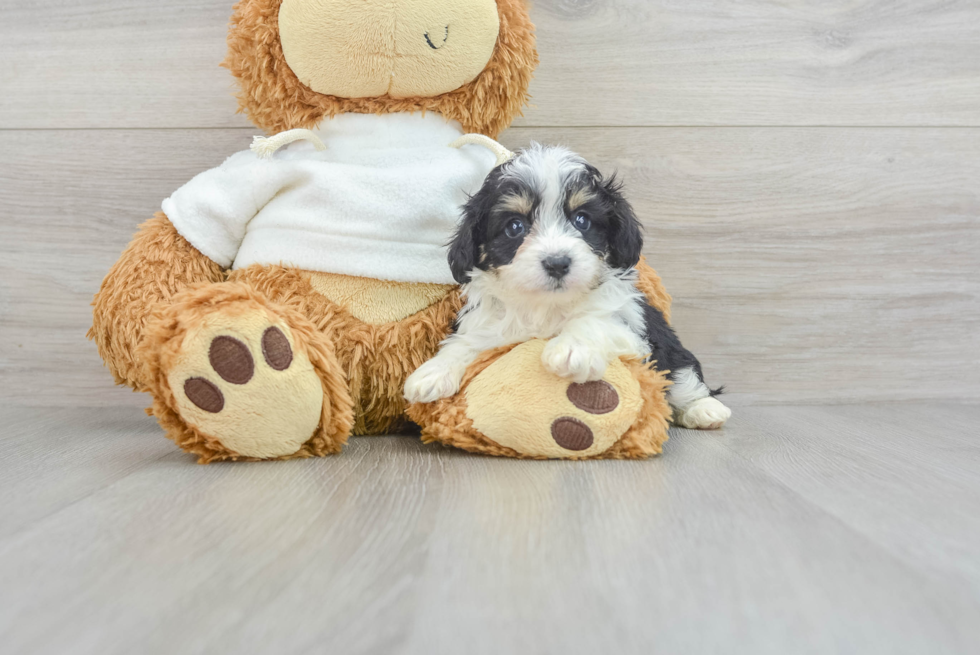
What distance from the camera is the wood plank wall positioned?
73.0 inches

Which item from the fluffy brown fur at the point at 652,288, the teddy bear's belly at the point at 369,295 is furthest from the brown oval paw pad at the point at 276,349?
the fluffy brown fur at the point at 652,288

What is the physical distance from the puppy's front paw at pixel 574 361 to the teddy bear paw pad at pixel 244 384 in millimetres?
400

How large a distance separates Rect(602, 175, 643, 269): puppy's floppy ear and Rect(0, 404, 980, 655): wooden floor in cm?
38


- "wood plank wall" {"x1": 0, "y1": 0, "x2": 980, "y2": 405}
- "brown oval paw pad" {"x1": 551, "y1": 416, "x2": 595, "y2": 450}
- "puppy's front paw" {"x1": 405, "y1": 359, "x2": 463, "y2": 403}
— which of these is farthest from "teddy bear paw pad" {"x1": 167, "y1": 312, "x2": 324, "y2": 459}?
"wood plank wall" {"x1": 0, "y1": 0, "x2": 980, "y2": 405}

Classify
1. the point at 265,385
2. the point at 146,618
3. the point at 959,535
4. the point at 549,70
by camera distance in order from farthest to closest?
the point at 549,70
the point at 265,385
the point at 959,535
the point at 146,618

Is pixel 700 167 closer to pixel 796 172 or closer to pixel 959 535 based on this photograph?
pixel 796 172

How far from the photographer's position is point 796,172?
1.92 meters

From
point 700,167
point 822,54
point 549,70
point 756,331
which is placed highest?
point 822,54

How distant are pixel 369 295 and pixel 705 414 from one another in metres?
0.79

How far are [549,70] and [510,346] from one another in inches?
34.5

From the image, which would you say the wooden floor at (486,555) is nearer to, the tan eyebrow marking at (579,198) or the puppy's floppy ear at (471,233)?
the puppy's floppy ear at (471,233)

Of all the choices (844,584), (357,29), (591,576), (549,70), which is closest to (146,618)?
(591,576)

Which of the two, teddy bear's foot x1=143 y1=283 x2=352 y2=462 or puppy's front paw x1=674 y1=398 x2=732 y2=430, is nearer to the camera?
teddy bear's foot x1=143 y1=283 x2=352 y2=462

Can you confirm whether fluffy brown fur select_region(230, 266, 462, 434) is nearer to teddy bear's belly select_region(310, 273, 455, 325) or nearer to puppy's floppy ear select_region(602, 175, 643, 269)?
teddy bear's belly select_region(310, 273, 455, 325)
